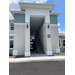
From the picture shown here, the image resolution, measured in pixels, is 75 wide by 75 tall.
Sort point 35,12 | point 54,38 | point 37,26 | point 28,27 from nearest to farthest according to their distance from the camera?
point 28,27
point 35,12
point 54,38
point 37,26

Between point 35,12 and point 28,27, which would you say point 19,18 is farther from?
point 35,12

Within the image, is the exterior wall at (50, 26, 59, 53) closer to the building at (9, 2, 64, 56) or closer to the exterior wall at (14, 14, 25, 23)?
the building at (9, 2, 64, 56)

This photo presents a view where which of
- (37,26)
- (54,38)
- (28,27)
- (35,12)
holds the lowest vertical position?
(54,38)

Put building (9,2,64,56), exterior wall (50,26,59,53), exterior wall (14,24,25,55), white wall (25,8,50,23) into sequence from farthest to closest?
exterior wall (50,26,59,53) → exterior wall (14,24,25,55) → white wall (25,8,50,23) → building (9,2,64,56)

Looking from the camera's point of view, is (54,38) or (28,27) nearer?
(28,27)

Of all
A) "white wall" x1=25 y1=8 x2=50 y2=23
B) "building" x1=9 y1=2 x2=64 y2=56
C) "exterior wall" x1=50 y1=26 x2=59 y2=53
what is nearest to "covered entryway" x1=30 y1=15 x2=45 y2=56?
"white wall" x1=25 y1=8 x2=50 y2=23

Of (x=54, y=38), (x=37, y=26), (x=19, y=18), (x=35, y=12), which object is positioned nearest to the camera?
(x=35, y=12)

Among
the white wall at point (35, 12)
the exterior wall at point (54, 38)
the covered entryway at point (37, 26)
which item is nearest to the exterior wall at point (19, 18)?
the white wall at point (35, 12)

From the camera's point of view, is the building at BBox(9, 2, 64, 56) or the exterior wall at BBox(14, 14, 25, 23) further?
the exterior wall at BBox(14, 14, 25, 23)

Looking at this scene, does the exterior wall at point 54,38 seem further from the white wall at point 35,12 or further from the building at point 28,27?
the white wall at point 35,12

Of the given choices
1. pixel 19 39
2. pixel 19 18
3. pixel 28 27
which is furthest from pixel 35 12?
pixel 19 39

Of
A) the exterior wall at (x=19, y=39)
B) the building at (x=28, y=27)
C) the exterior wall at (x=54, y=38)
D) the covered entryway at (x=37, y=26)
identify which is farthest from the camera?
the covered entryway at (x=37, y=26)
